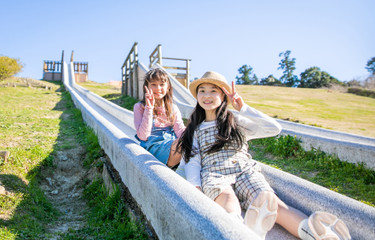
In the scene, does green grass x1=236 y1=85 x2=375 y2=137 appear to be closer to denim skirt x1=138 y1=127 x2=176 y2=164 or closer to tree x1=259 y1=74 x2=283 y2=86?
denim skirt x1=138 y1=127 x2=176 y2=164

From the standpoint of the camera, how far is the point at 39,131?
594cm

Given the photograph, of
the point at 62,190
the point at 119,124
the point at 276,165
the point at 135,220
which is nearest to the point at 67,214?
the point at 62,190

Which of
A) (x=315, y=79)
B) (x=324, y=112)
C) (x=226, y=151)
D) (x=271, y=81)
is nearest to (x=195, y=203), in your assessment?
(x=226, y=151)

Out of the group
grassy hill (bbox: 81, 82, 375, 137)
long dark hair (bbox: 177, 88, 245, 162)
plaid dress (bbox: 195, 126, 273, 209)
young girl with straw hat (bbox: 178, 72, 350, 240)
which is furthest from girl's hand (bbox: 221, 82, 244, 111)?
grassy hill (bbox: 81, 82, 375, 137)

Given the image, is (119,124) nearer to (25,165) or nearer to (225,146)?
(25,165)

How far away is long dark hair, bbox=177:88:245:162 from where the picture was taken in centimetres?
243

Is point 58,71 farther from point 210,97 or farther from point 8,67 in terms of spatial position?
point 210,97

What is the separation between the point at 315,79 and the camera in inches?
1222

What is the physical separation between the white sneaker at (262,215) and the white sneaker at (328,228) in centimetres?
25

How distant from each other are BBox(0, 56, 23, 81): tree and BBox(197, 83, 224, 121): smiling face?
23278mm

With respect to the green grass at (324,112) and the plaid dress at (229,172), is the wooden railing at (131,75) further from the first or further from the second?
the plaid dress at (229,172)

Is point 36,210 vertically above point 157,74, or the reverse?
point 157,74

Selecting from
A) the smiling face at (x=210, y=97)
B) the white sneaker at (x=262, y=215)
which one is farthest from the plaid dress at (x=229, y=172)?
the white sneaker at (x=262, y=215)

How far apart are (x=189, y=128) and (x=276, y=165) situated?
8.59 ft
